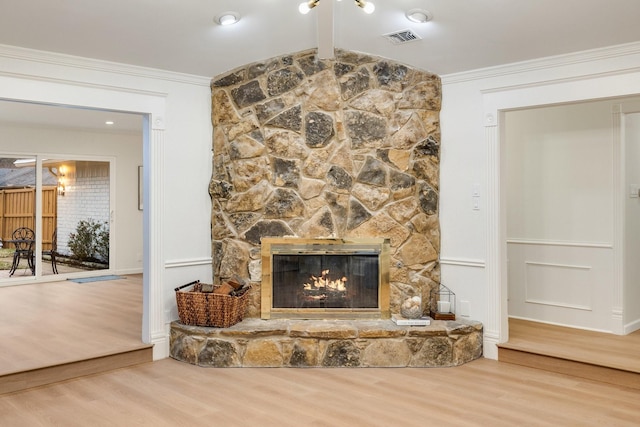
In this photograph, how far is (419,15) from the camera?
349 centimetres

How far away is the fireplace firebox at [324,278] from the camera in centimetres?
454

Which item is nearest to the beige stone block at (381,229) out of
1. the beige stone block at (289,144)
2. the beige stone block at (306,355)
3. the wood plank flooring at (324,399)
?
the beige stone block at (289,144)

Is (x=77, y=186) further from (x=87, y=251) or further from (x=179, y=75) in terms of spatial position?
(x=179, y=75)

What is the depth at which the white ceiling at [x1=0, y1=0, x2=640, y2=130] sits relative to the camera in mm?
3260

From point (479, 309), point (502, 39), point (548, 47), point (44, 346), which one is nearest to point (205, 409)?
point (44, 346)

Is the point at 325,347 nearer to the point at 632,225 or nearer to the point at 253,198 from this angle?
the point at 253,198

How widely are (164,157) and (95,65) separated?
0.88 meters

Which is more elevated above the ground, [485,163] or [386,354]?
[485,163]

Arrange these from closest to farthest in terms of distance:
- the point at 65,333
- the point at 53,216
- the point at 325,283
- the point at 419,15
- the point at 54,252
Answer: the point at 419,15
the point at 325,283
the point at 65,333
the point at 54,252
the point at 53,216

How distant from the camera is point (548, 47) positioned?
3.89 metres

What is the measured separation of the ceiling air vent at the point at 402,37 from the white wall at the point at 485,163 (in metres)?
0.79

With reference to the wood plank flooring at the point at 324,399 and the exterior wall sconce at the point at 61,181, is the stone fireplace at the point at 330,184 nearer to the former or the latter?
the wood plank flooring at the point at 324,399

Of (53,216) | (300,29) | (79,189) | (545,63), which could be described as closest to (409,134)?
(545,63)

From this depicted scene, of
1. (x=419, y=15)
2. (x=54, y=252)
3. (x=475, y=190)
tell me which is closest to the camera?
(x=419, y=15)
